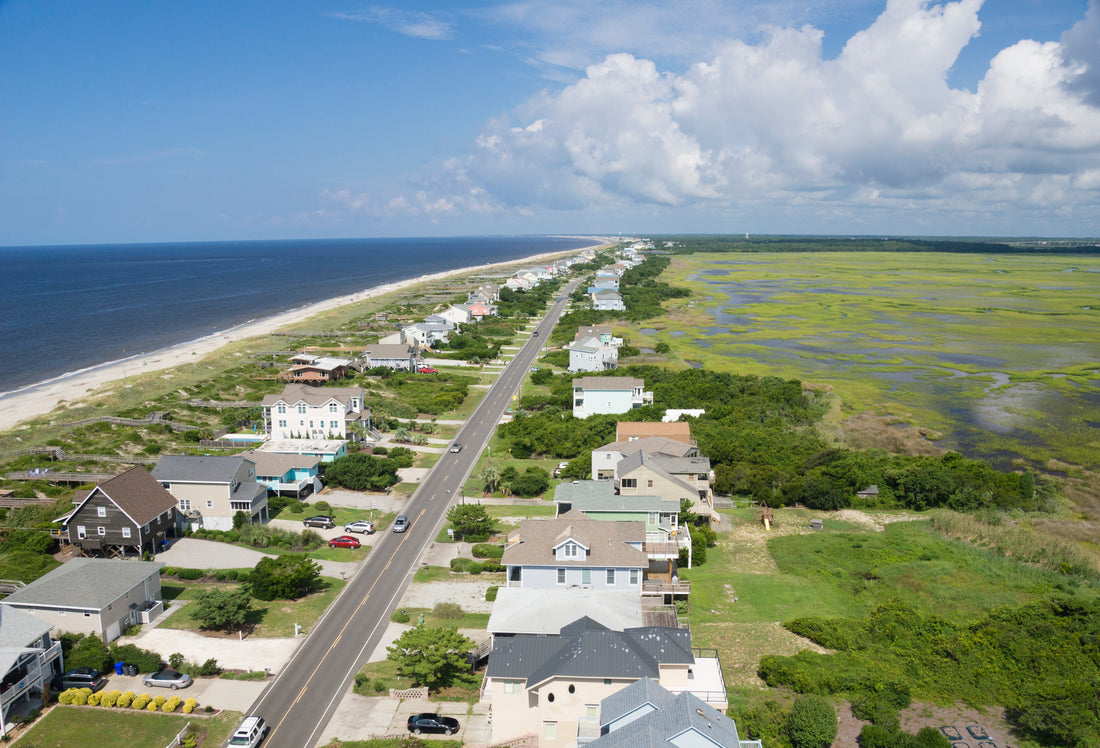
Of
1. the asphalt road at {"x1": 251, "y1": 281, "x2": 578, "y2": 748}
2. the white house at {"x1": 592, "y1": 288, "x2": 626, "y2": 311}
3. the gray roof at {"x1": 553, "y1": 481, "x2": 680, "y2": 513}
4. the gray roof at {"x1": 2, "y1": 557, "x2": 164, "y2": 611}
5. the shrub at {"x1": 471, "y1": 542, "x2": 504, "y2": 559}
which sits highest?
the white house at {"x1": 592, "y1": 288, "x2": 626, "y2": 311}

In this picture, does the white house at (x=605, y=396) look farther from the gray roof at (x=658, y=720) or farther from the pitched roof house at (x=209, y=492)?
the gray roof at (x=658, y=720)

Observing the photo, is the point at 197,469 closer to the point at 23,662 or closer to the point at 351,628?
the point at 351,628

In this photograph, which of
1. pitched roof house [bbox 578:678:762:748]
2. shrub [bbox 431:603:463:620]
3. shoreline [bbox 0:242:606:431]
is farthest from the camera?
shoreline [bbox 0:242:606:431]

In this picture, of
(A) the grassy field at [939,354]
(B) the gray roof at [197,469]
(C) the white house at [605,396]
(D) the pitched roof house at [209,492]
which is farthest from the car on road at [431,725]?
(A) the grassy field at [939,354]

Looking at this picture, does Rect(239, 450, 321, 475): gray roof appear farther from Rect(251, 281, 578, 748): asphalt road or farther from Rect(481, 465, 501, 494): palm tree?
Rect(481, 465, 501, 494): palm tree

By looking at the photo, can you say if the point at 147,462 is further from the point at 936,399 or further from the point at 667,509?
the point at 936,399

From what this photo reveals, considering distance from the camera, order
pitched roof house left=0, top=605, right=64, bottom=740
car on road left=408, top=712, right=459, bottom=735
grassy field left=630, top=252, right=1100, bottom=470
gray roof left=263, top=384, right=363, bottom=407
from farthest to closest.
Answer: grassy field left=630, top=252, right=1100, bottom=470, gray roof left=263, top=384, right=363, bottom=407, pitched roof house left=0, top=605, right=64, bottom=740, car on road left=408, top=712, right=459, bottom=735

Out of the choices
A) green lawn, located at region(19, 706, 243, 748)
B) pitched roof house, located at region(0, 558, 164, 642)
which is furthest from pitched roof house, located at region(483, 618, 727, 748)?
pitched roof house, located at region(0, 558, 164, 642)
